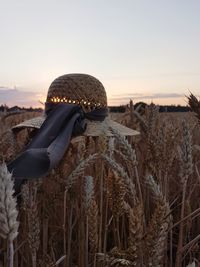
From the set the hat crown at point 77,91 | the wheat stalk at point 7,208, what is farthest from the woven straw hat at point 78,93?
the wheat stalk at point 7,208

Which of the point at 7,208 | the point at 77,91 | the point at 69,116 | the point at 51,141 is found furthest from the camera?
the point at 77,91

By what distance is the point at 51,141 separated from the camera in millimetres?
1560

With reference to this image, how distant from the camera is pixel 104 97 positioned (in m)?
1.97

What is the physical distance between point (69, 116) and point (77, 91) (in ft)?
0.68

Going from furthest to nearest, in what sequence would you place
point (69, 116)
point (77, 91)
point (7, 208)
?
1. point (77, 91)
2. point (69, 116)
3. point (7, 208)

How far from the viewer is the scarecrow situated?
1495 mm

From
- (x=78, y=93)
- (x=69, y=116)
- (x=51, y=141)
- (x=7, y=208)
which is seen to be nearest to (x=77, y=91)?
(x=78, y=93)

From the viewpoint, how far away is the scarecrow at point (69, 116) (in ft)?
4.91

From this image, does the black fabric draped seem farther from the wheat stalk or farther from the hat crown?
the wheat stalk

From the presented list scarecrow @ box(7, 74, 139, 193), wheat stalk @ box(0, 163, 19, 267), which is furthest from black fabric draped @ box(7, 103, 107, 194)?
wheat stalk @ box(0, 163, 19, 267)

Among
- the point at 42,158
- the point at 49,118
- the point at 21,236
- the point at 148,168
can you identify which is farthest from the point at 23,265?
the point at 49,118

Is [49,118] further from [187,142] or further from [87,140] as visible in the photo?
[187,142]

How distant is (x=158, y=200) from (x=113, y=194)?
0.70 feet

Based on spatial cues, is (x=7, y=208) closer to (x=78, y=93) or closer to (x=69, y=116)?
(x=69, y=116)
